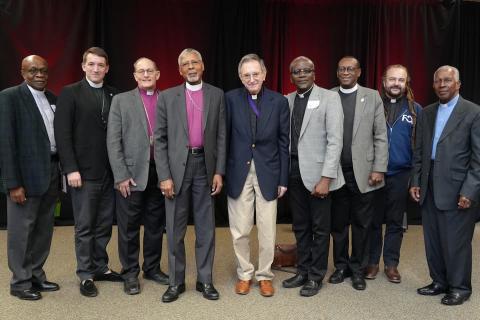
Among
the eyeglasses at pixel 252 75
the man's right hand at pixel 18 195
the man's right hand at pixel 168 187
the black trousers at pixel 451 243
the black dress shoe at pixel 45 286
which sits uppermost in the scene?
the eyeglasses at pixel 252 75

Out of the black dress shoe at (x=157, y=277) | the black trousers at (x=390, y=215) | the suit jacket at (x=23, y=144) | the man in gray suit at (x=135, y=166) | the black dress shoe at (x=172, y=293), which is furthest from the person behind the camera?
the black trousers at (x=390, y=215)

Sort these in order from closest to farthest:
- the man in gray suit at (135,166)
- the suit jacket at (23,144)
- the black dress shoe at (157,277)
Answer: the suit jacket at (23,144)
the man in gray suit at (135,166)
the black dress shoe at (157,277)

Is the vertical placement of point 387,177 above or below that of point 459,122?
below

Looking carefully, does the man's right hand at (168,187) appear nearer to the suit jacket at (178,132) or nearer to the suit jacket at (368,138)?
the suit jacket at (178,132)

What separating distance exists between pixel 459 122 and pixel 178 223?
2041 mm

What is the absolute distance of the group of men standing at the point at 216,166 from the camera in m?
3.26

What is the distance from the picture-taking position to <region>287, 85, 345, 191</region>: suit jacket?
3289 millimetres

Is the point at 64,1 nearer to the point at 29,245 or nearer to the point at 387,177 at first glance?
the point at 29,245

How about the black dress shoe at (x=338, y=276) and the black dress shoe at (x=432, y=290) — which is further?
the black dress shoe at (x=338, y=276)

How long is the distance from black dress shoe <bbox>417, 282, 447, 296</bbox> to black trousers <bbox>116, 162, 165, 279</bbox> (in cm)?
199

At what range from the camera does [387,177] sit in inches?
148

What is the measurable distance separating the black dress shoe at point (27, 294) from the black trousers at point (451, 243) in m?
2.82

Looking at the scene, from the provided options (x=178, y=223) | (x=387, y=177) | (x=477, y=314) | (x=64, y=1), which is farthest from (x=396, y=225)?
(x=64, y=1)

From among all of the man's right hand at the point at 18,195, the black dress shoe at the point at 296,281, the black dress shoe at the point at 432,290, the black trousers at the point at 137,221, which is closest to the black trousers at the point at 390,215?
the black dress shoe at the point at 432,290
